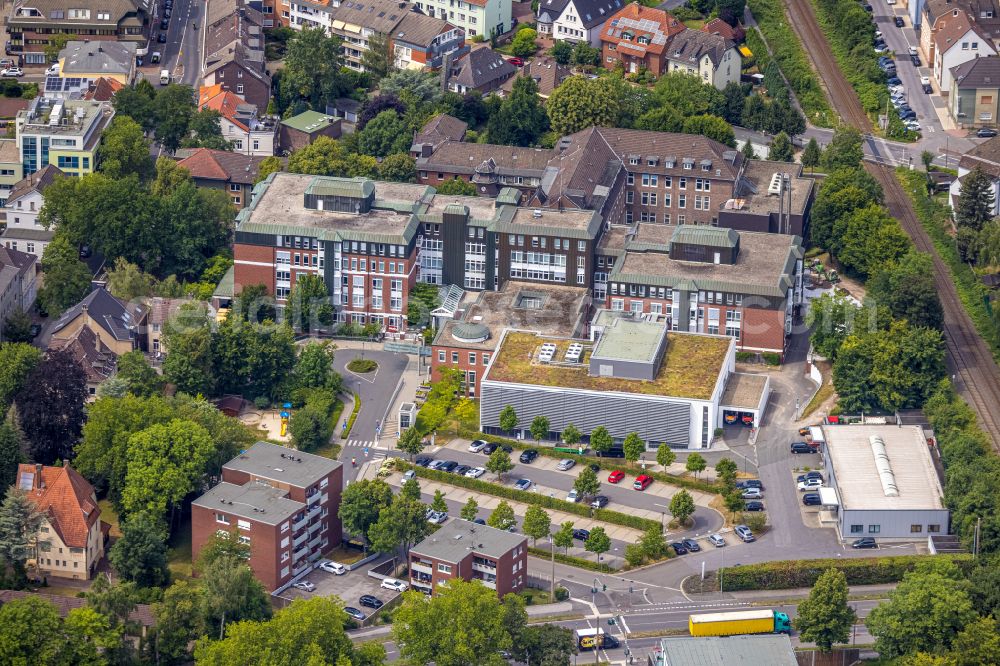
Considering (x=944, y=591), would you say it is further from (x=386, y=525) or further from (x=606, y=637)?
(x=386, y=525)

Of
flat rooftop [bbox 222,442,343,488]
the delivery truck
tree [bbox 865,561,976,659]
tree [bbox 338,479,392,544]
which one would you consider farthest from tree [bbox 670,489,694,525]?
flat rooftop [bbox 222,442,343,488]

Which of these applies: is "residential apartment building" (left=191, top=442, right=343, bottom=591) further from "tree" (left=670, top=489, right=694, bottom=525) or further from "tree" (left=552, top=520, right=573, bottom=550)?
"tree" (left=670, top=489, right=694, bottom=525)

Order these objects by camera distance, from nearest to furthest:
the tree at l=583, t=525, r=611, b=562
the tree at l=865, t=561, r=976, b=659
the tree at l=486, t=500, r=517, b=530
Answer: the tree at l=865, t=561, r=976, b=659
the tree at l=583, t=525, r=611, b=562
the tree at l=486, t=500, r=517, b=530

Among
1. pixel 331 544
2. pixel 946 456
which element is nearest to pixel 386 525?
pixel 331 544

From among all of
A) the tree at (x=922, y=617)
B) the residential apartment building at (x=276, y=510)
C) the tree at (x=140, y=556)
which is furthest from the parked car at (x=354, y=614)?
the tree at (x=922, y=617)

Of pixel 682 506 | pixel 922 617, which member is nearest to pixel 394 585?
pixel 682 506

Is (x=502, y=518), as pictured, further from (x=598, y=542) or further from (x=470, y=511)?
(x=598, y=542)
